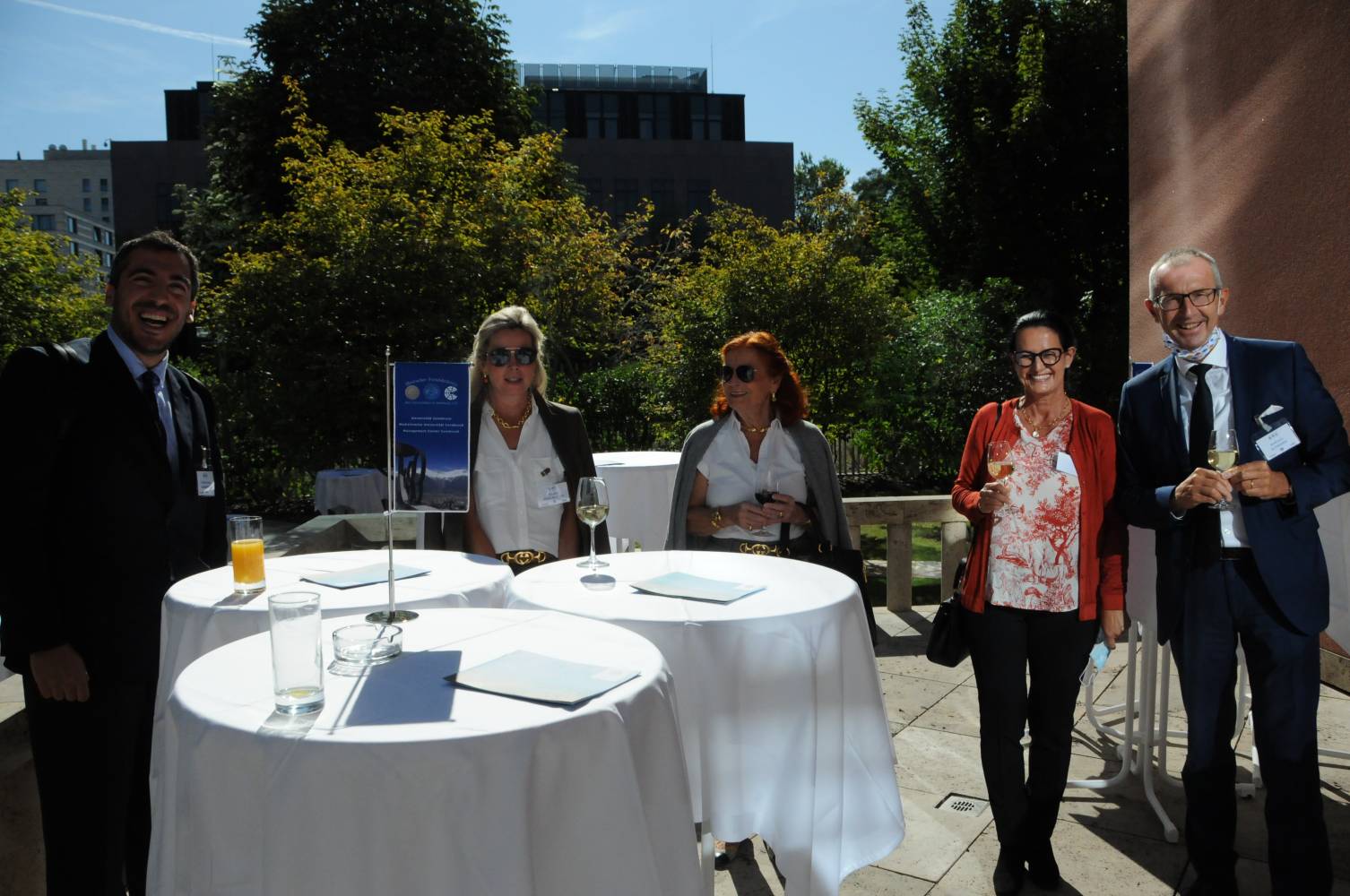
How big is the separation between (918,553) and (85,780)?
29.5 feet

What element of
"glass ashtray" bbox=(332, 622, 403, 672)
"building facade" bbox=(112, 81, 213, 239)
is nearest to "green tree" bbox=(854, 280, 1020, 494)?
"glass ashtray" bbox=(332, 622, 403, 672)

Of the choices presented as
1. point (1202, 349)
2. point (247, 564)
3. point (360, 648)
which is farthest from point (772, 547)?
point (360, 648)

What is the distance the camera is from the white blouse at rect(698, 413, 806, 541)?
3.82 metres

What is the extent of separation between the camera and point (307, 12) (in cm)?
1944

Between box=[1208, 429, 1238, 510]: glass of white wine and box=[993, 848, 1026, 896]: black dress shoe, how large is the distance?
1.36 m

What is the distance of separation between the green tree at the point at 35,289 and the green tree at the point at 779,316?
9.98 metres

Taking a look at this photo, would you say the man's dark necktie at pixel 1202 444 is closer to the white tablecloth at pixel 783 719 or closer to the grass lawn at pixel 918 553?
the white tablecloth at pixel 783 719

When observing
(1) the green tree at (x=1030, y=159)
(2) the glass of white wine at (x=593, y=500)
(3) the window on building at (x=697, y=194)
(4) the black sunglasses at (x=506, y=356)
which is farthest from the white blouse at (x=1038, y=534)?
(3) the window on building at (x=697, y=194)

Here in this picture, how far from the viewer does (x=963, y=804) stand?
12.3 feet

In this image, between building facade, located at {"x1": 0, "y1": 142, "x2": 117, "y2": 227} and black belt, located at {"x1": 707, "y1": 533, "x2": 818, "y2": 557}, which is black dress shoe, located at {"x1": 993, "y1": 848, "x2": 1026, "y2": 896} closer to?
black belt, located at {"x1": 707, "y1": 533, "x2": 818, "y2": 557}

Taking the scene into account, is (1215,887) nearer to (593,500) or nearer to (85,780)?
(593,500)

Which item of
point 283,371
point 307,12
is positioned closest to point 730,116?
point 307,12

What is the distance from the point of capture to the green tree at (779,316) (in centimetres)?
1246

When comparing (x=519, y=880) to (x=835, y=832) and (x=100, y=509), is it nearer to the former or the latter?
(x=835, y=832)
